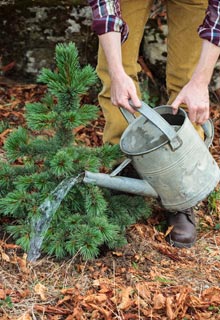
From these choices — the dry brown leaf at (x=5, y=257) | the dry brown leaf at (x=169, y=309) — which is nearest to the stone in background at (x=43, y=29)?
the dry brown leaf at (x=5, y=257)

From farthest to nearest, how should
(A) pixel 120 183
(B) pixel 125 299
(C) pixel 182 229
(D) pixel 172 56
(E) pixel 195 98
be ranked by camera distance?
(D) pixel 172 56 → (C) pixel 182 229 → (A) pixel 120 183 → (E) pixel 195 98 → (B) pixel 125 299

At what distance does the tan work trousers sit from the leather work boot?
463mm

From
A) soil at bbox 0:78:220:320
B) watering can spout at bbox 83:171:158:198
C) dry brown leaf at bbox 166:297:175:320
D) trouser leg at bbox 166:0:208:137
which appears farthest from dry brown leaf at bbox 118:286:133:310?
trouser leg at bbox 166:0:208:137

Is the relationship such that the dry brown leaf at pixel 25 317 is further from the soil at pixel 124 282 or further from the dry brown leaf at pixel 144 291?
the dry brown leaf at pixel 144 291

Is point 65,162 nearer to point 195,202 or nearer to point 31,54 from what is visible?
point 195,202

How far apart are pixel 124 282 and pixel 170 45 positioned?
119 centimetres

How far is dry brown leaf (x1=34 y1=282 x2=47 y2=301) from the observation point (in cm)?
235

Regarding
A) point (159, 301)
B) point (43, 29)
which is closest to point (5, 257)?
point (159, 301)

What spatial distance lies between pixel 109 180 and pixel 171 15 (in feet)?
3.02

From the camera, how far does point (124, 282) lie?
249 cm

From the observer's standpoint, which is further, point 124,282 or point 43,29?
point 43,29

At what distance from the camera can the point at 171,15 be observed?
2.96 m

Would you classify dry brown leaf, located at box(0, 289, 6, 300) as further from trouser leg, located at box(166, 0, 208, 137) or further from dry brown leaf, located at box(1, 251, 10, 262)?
trouser leg, located at box(166, 0, 208, 137)

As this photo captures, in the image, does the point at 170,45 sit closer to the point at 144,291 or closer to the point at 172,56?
the point at 172,56
